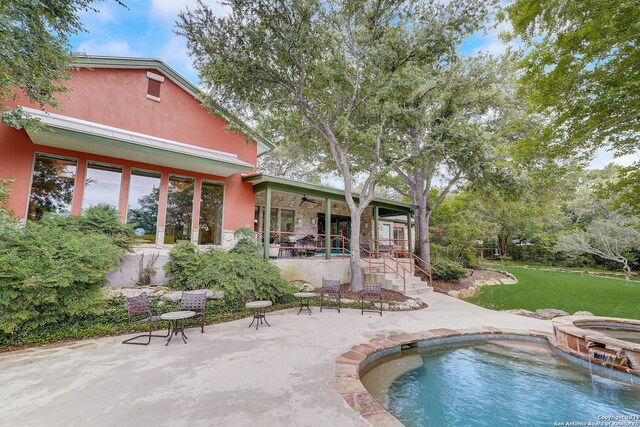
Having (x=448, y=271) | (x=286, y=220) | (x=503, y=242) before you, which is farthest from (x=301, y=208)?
(x=503, y=242)

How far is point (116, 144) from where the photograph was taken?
665 centimetres

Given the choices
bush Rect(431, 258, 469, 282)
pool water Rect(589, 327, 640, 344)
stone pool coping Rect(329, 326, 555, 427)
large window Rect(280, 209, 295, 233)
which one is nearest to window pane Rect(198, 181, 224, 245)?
large window Rect(280, 209, 295, 233)

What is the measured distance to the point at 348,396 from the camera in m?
2.97

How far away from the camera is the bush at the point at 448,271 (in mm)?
11992

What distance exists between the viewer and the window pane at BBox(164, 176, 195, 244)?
8418mm

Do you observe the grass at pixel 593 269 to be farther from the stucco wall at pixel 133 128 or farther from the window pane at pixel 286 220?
the stucco wall at pixel 133 128

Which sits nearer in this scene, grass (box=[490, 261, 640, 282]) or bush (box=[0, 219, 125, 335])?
bush (box=[0, 219, 125, 335])

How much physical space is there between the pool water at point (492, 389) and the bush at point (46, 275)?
512 centimetres

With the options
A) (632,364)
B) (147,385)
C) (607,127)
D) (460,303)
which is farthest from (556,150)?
(147,385)

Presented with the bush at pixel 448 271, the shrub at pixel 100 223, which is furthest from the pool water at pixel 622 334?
the shrub at pixel 100 223

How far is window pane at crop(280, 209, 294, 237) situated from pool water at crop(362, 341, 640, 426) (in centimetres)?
849

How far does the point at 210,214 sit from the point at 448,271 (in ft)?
32.6

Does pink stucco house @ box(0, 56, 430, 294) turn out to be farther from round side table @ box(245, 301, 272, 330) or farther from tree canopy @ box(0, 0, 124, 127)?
round side table @ box(245, 301, 272, 330)

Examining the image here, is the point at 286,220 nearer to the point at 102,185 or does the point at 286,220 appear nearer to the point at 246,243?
the point at 246,243
